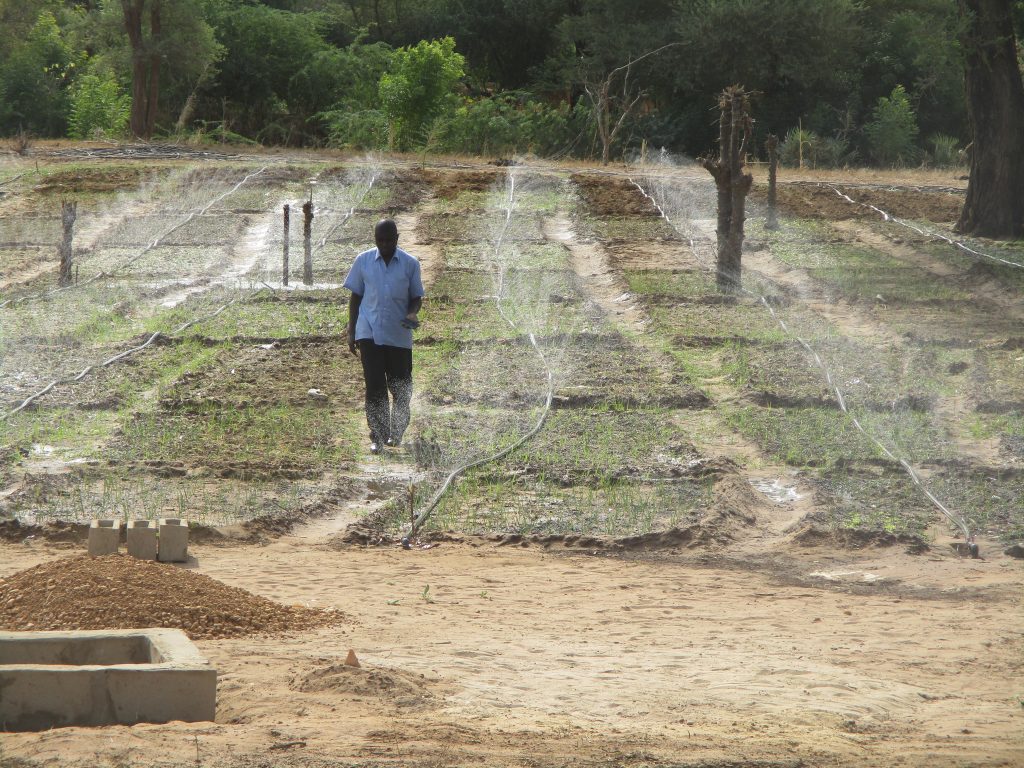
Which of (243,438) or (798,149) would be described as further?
(798,149)

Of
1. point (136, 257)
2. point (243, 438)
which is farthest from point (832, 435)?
point (136, 257)

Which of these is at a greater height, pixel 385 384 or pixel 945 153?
pixel 945 153

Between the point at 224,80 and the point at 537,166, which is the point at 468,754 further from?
the point at 224,80

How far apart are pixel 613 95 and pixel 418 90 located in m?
6.58

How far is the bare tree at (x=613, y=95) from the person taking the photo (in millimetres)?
28562

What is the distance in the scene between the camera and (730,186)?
15.9 m

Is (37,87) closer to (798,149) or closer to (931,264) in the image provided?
(798,149)

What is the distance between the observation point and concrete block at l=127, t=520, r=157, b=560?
243 inches

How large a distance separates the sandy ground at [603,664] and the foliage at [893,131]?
2596 centimetres

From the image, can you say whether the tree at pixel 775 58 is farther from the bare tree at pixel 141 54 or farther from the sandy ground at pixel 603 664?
the sandy ground at pixel 603 664

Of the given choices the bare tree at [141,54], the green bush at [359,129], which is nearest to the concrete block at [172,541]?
the green bush at [359,129]

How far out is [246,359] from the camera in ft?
39.5

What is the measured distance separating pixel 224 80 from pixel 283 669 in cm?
3350

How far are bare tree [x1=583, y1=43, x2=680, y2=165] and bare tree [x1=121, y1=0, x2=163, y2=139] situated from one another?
9988mm
